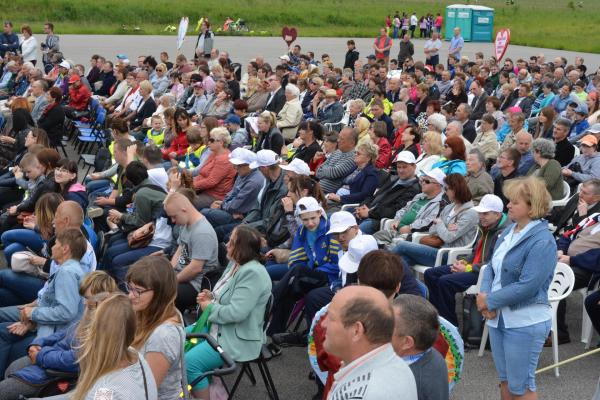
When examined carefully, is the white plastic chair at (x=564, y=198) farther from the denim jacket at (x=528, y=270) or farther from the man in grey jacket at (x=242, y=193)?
the denim jacket at (x=528, y=270)

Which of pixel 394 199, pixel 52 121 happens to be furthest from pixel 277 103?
pixel 394 199

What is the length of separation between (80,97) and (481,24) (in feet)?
103

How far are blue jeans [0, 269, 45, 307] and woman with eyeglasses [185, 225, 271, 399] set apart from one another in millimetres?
1953

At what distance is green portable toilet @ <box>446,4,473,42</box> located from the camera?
42.4 meters

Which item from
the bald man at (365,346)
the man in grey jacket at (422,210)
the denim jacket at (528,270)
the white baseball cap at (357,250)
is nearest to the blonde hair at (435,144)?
the man in grey jacket at (422,210)

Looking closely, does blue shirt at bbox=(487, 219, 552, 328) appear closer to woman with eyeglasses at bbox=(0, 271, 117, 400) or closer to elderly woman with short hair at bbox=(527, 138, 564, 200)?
woman with eyeglasses at bbox=(0, 271, 117, 400)

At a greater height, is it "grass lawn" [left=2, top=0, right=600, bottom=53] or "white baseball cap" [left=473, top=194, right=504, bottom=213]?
"white baseball cap" [left=473, top=194, right=504, bottom=213]

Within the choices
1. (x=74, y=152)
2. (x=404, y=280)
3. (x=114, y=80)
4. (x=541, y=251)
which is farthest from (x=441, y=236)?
(x=114, y=80)

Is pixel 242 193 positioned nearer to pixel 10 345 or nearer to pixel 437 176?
pixel 437 176

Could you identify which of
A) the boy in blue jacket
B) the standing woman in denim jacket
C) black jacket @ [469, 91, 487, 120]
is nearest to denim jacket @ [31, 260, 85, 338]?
the boy in blue jacket

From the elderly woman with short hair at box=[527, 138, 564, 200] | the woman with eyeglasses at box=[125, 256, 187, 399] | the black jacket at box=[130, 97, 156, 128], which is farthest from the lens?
the black jacket at box=[130, 97, 156, 128]

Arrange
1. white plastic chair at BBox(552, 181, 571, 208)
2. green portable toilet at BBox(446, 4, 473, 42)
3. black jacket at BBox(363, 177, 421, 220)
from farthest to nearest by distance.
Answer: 1. green portable toilet at BBox(446, 4, 473, 42)
2. white plastic chair at BBox(552, 181, 571, 208)
3. black jacket at BBox(363, 177, 421, 220)

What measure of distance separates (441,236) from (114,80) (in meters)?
14.0

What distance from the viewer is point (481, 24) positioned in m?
43.1
